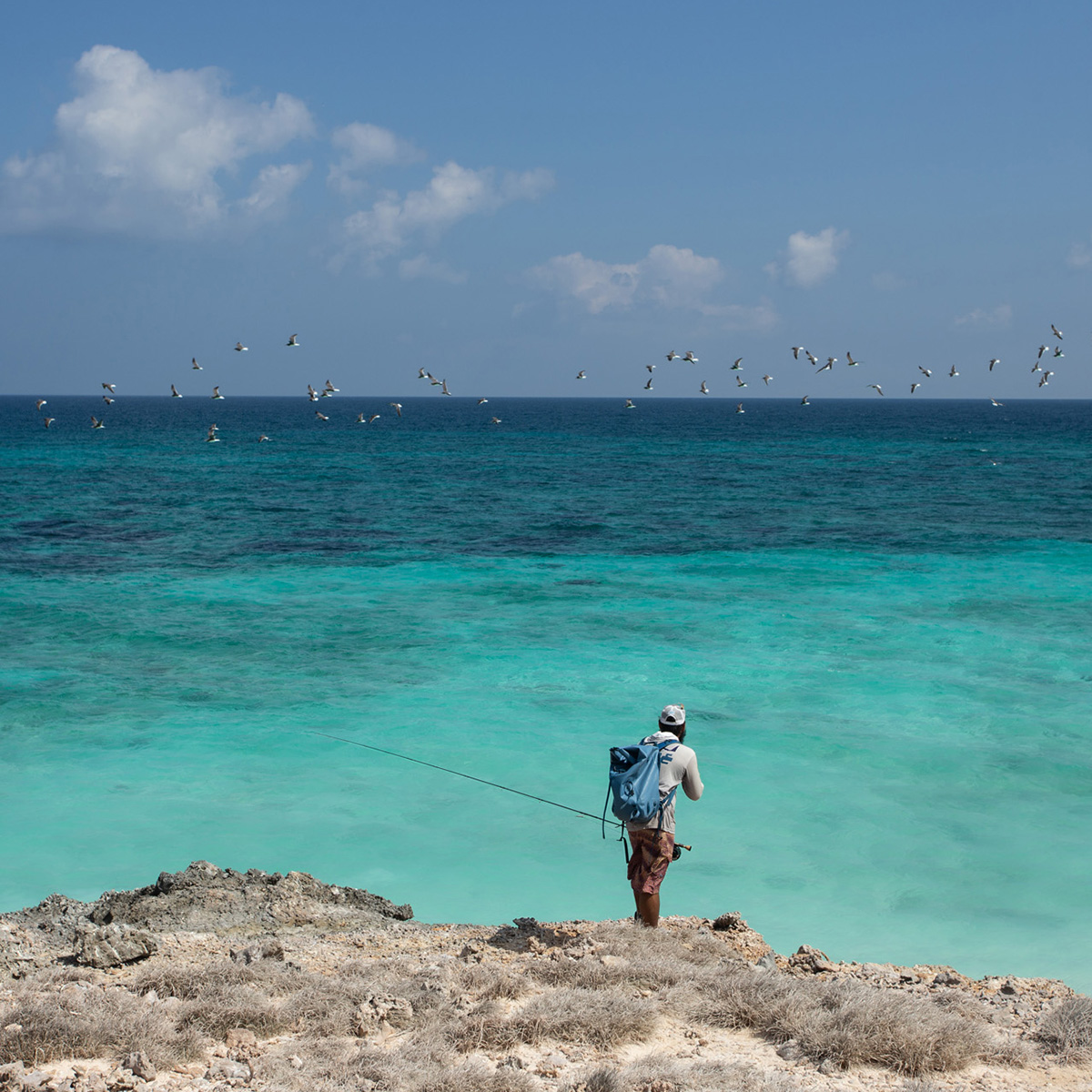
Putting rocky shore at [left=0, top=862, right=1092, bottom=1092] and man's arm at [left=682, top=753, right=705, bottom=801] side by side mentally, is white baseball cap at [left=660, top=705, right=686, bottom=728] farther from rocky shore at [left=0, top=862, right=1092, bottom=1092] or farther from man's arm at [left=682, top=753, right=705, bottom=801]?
rocky shore at [left=0, top=862, right=1092, bottom=1092]

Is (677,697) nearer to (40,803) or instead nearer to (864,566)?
(40,803)

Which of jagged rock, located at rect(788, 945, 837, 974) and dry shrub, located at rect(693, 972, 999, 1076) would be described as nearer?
dry shrub, located at rect(693, 972, 999, 1076)

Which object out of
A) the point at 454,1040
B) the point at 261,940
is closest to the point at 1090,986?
the point at 454,1040

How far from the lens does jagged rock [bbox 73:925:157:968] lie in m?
7.43

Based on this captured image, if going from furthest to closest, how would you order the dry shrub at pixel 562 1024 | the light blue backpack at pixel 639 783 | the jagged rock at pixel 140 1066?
1. the light blue backpack at pixel 639 783
2. the dry shrub at pixel 562 1024
3. the jagged rock at pixel 140 1066

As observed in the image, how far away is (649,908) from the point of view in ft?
26.6

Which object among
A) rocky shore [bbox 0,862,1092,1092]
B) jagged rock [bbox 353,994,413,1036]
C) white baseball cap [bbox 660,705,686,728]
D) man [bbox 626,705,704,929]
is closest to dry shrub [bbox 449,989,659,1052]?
rocky shore [bbox 0,862,1092,1092]

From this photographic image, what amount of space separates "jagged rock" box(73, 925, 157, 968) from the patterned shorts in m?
3.78

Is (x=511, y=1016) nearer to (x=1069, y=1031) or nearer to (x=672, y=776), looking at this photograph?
(x=672, y=776)

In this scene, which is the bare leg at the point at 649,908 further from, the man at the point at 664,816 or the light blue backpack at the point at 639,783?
the light blue backpack at the point at 639,783

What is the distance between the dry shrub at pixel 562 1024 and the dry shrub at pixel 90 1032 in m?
1.69

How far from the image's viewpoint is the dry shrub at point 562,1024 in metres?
6.26

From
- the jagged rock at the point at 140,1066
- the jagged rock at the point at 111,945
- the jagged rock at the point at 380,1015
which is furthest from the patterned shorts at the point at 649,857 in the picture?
the jagged rock at the point at 111,945

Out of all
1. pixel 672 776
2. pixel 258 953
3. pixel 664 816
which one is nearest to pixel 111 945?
pixel 258 953
